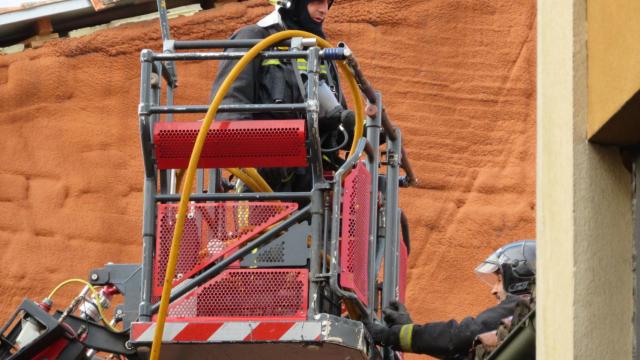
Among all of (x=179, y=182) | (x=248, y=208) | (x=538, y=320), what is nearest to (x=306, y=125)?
(x=248, y=208)

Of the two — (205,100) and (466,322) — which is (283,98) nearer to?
(466,322)

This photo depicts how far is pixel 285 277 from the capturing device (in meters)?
8.40

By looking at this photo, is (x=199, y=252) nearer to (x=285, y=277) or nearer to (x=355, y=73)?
(x=285, y=277)

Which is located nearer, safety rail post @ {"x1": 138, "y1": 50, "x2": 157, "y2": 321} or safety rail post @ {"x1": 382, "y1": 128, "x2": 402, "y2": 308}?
safety rail post @ {"x1": 138, "y1": 50, "x2": 157, "y2": 321}

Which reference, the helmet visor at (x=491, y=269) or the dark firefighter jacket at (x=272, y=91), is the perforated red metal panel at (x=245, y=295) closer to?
the dark firefighter jacket at (x=272, y=91)

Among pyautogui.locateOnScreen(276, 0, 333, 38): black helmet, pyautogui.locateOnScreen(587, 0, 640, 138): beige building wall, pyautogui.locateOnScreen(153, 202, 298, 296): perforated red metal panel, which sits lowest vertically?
pyautogui.locateOnScreen(153, 202, 298, 296): perforated red metal panel

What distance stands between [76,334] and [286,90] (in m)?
1.85

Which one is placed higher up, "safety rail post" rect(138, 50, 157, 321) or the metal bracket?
"safety rail post" rect(138, 50, 157, 321)

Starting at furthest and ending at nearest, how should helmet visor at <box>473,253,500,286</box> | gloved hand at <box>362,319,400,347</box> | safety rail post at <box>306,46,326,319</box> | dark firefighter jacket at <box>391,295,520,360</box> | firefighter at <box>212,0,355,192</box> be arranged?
helmet visor at <box>473,253,500,286</box> → firefighter at <box>212,0,355,192</box> → gloved hand at <box>362,319,400,347</box> → dark firefighter jacket at <box>391,295,520,360</box> → safety rail post at <box>306,46,326,319</box>

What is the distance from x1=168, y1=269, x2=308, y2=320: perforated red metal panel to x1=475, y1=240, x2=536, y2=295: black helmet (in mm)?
1448

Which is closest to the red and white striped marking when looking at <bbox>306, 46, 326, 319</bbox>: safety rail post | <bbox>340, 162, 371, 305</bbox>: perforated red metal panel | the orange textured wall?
<bbox>306, 46, 326, 319</bbox>: safety rail post

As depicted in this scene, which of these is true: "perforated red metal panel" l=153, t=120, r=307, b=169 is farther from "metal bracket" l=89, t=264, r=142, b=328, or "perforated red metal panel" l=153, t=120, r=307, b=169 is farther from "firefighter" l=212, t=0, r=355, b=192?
"metal bracket" l=89, t=264, r=142, b=328

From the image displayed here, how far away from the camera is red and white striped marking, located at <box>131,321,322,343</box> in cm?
814

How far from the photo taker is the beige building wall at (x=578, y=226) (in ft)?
18.9
